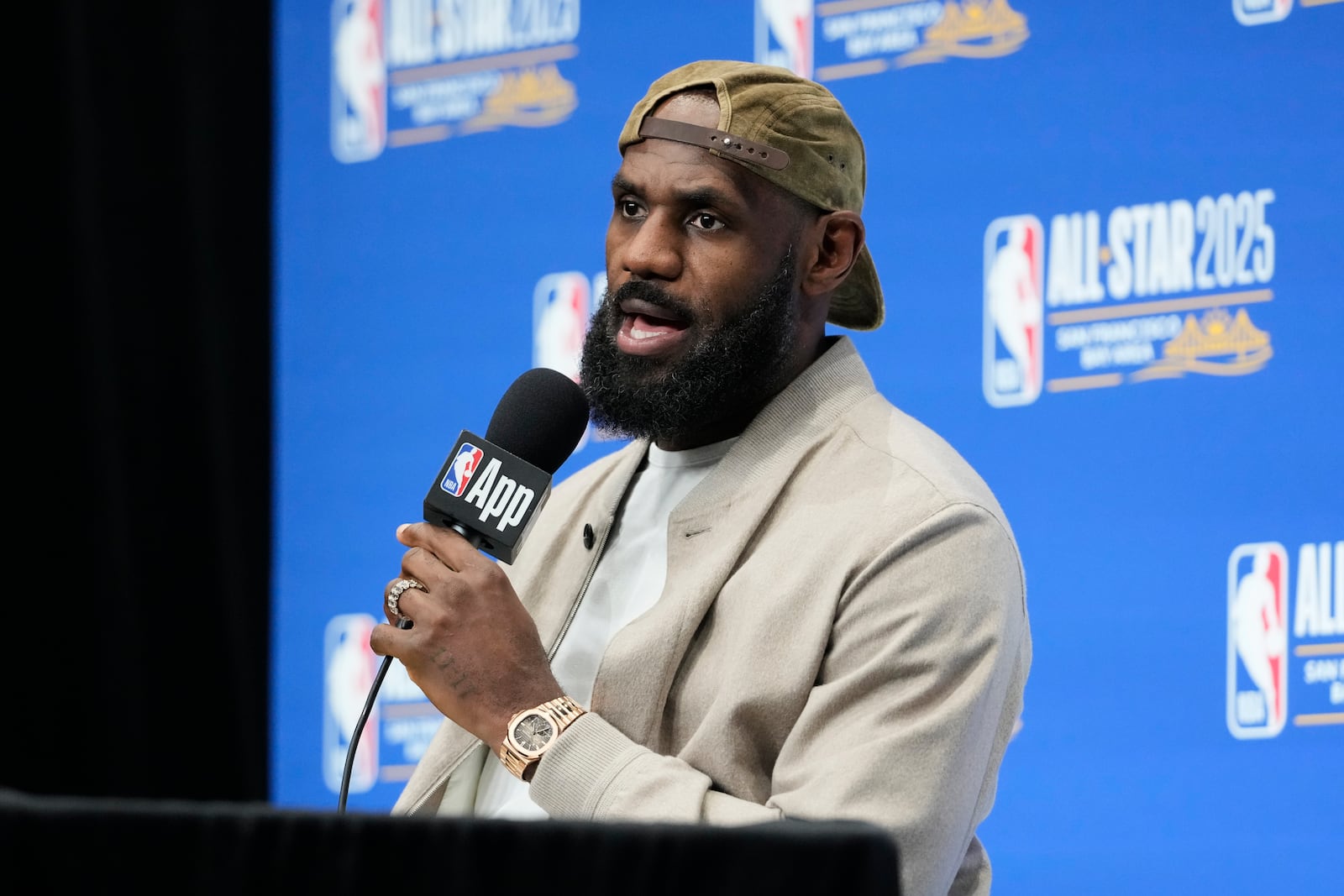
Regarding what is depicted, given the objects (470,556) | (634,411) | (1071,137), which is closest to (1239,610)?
(1071,137)

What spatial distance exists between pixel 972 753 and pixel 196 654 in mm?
2984

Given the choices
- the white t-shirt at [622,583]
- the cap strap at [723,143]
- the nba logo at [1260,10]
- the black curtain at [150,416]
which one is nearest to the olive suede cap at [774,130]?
the cap strap at [723,143]

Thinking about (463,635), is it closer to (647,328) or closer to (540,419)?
(540,419)

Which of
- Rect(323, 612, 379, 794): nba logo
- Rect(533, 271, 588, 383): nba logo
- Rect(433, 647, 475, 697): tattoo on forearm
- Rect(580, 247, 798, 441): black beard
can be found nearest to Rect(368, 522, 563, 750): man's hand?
Rect(433, 647, 475, 697): tattoo on forearm

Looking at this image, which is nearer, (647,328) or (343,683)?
(647,328)

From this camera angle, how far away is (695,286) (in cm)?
234

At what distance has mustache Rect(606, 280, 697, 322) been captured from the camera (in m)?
2.34

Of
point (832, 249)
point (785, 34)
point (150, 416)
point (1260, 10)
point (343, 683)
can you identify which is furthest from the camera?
point (150, 416)

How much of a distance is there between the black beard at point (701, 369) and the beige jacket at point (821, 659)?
0.08 m

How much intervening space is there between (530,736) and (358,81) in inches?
102

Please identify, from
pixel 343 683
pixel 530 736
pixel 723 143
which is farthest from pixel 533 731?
pixel 343 683

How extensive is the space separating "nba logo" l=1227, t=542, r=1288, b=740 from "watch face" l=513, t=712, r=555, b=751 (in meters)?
1.39

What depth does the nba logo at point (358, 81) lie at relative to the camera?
410 cm

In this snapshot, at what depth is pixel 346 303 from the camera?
4.18 metres
